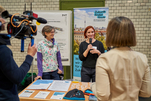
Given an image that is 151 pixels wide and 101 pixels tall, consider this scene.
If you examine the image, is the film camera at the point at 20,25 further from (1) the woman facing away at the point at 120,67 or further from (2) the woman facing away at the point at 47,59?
(2) the woman facing away at the point at 47,59

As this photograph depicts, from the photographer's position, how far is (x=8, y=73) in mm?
904

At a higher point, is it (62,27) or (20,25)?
(62,27)

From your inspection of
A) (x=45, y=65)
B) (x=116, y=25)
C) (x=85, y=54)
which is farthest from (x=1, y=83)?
(x=85, y=54)

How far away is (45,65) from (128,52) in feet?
5.56

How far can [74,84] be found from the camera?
1873 mm

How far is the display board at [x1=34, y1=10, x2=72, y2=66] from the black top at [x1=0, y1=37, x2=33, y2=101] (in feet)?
8.76

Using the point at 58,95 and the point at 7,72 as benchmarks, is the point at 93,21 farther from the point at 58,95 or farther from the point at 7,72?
the point at 7,72

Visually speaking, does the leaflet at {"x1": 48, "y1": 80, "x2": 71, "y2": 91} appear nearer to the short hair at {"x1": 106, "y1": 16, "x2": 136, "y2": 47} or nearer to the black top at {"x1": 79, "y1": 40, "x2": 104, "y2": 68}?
the black top at {"x1": 79, "y1": 40, "x2": 104, "y2": 68}

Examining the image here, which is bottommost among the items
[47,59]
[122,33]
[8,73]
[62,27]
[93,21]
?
[47,59]

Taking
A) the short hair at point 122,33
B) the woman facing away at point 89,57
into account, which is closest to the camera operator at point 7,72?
the short hair at point 122,33

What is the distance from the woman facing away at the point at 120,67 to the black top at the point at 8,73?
62 centimetres

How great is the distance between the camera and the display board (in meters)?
3.64

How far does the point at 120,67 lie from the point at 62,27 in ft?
9.85

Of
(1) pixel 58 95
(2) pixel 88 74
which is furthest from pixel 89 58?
(1) pixel 58 95
